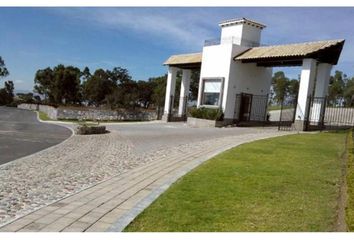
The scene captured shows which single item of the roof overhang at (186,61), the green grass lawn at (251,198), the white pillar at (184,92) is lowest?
the green grass lawn at (251,198)

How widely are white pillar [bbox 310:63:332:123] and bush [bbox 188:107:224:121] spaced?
215 inches

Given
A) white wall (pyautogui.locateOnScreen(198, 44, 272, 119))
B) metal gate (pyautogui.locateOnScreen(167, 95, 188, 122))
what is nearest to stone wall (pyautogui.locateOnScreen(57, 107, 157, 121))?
metal gate (pyautogui.locateOnScreen(167, 95, 188, 122))

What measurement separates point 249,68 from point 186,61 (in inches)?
222

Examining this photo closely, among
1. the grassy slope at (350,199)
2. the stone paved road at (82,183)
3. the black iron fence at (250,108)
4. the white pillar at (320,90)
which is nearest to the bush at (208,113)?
the black iron fence at (250,108)

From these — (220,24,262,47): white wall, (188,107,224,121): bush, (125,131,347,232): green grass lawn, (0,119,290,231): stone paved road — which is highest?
(220,24,262,47): white wall

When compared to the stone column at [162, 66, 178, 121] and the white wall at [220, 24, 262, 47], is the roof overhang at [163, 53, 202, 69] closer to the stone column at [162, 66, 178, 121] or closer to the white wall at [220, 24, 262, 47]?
the stone column at [162, 66, 178, 121]

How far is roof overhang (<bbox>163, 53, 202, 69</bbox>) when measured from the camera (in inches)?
1149

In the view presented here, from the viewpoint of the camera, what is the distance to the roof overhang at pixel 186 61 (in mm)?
29184

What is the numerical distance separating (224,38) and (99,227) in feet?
79.1

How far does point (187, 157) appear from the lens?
35.2ft

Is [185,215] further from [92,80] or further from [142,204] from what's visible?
[92,80]

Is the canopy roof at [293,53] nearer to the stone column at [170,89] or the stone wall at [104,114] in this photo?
the stone column at [170,89]

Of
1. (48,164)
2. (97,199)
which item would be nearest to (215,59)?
(48,164)

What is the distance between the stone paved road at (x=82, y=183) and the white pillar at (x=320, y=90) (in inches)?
435
